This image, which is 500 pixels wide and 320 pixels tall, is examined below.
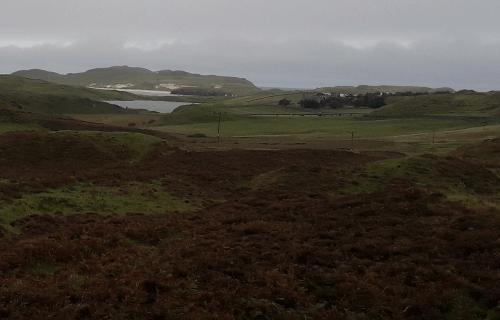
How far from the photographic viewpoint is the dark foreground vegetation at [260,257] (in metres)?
13.6

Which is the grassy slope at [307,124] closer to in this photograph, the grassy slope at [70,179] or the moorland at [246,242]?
the grassy slope at [70,179]

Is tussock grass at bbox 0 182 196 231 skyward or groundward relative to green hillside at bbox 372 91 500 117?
groundward

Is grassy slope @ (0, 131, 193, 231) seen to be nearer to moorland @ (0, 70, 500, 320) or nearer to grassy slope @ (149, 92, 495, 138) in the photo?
moorland @ (0, 70, 500, 320)

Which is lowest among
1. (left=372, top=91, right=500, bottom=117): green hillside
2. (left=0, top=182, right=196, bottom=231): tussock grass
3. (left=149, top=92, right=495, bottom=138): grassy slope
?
(left=0, top=182, right=196, bottom=231): tussock grass

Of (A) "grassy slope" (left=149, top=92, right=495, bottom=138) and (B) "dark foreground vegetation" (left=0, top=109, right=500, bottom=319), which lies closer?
(B) "dark foreground vegetation" (left=0, top=109, right=500, bottom=319)

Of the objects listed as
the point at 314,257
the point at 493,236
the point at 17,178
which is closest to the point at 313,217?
the point at 314,257

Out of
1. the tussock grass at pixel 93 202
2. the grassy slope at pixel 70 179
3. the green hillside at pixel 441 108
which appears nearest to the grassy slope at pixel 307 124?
the green hillside at pixel 441 108

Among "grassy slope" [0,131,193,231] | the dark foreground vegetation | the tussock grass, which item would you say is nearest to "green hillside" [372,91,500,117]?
"grassy slope" [0,131,193,231]

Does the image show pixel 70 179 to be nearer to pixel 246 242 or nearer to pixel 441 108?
pixel 246 242

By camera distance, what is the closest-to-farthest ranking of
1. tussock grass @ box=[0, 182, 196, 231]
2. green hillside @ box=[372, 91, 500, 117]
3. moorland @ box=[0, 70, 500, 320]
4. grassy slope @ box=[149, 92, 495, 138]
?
1. moorland @ box=[0, 70, 500, 320]
2. tussock grass @ box=[0, 182, 196, 231]
3. grassy slope @ box=[149, 92, 495, 138]
4. green hillside @ box=[372, 91, 500, 117]

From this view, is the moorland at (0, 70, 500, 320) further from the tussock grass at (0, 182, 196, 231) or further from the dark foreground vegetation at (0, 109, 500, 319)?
the tussock grass at (0, 182, 196, 231)

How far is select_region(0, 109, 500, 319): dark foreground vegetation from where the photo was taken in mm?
13641

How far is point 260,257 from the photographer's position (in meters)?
19.1

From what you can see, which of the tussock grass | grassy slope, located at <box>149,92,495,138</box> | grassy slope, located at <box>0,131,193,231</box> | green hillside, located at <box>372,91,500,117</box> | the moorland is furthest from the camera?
green hillside, located at <box>372,91,500,117</box>
